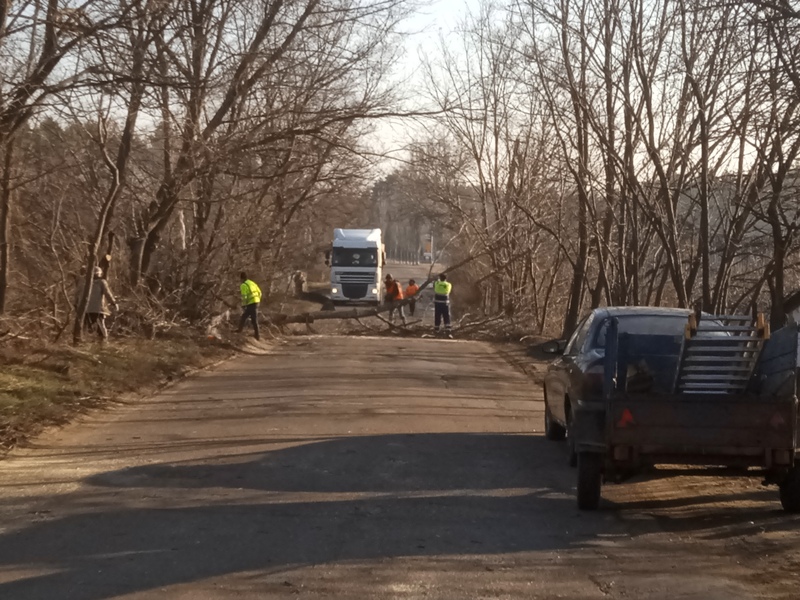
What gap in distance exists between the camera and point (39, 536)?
7273mm

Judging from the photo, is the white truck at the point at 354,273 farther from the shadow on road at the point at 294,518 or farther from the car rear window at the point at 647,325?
the car rear window at the point at 647,325

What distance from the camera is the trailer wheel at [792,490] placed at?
27.3ft

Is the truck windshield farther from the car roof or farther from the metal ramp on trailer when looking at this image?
the metal ramp on trailer

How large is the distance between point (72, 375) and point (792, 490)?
10.8 metres

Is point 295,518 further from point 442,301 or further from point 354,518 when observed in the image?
point 442,301

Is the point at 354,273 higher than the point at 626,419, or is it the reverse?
the point at 354,273

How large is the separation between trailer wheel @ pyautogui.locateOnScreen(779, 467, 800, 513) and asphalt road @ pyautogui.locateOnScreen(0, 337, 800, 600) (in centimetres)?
17

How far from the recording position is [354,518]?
799 cm

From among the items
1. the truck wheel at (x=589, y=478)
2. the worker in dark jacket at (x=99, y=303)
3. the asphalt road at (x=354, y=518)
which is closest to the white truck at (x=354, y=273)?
the worker in dark jacket at (x=99, y=303)

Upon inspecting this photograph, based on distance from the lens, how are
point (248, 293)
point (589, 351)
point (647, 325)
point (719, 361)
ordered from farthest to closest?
point (248, 293) → point (647, 325) → point (589, 351) → point (719, 361)

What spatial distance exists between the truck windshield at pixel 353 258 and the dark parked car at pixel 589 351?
3392 cm

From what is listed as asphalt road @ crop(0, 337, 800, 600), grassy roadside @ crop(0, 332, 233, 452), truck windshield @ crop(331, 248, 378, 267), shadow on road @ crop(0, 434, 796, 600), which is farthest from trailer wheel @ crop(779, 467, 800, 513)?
truck windshield @ crop(331, 248, 378, 267)

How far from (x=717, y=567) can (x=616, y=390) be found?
1780mm

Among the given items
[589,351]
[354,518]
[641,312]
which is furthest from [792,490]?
[354,518]
